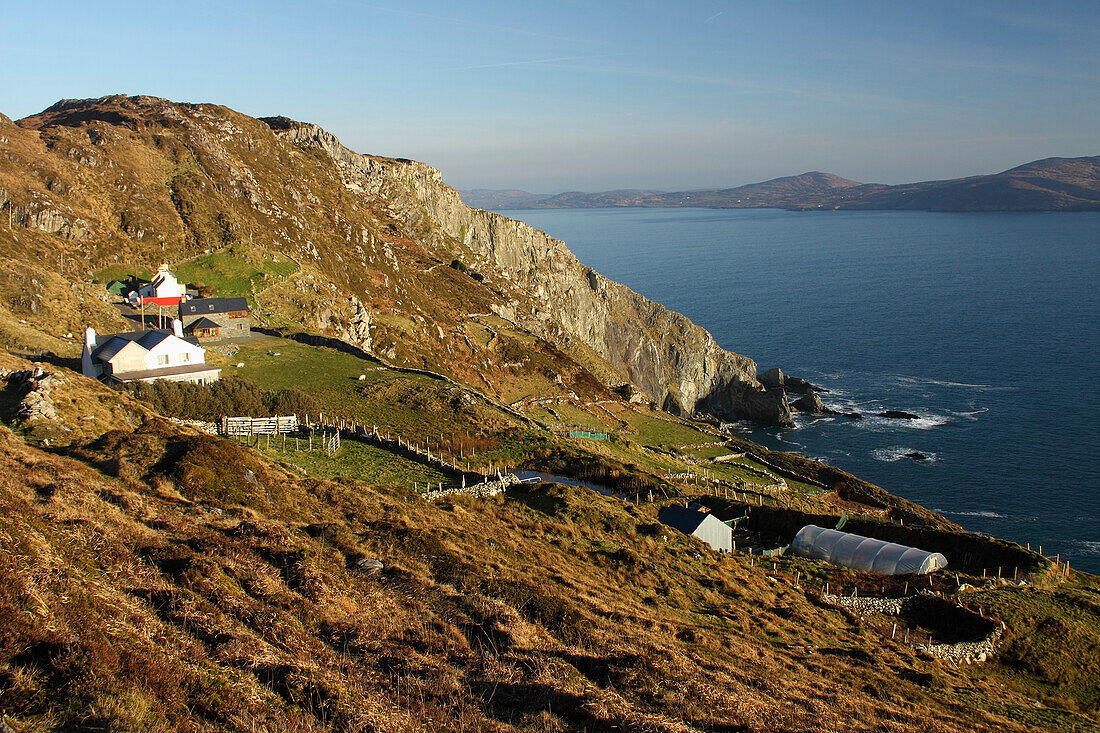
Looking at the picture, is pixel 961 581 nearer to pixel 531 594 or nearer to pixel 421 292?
pixel 531 594

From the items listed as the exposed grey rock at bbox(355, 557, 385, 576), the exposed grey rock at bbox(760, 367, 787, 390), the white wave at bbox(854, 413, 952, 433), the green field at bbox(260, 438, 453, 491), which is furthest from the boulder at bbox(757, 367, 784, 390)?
the exposed grey rock at bbox(355, 557, 385, 576)

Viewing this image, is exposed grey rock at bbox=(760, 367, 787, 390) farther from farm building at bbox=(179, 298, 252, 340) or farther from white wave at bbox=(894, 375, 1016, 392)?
farm building at bbox=(179, 298, 252, 340)

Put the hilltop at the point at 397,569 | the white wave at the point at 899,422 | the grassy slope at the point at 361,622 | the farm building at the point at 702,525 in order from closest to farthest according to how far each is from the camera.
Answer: the grassy slope at the point at 361,622, the hilltop at the point at 397,569, the farm building at the point at 702,525, the white wave at the point at 899,422

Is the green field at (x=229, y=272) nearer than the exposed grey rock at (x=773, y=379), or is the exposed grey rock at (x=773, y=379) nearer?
the green field at (x=229, y=272)

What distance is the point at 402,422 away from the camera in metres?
40.3

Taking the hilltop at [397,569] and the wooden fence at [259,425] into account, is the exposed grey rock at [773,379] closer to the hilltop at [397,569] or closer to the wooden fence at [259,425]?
the hilltop at [397,569]

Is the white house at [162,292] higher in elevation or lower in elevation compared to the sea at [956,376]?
higher

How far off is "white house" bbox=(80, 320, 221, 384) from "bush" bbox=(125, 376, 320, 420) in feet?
5.21

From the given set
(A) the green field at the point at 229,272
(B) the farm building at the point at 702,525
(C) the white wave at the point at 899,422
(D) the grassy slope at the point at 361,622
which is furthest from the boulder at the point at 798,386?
(D) the grassy slope at the point at 361,622

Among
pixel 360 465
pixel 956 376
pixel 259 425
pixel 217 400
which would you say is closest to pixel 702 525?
pixel 360 465

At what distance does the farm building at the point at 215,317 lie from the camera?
5000cm

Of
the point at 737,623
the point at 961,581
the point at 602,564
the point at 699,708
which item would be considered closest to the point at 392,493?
the point at 602,564

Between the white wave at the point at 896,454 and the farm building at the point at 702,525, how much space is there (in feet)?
157

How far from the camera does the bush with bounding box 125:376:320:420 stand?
1293 inches
